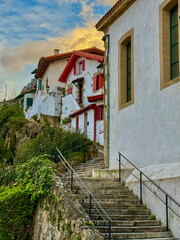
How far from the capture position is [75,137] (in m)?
19.8

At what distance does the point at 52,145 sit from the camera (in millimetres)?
16812

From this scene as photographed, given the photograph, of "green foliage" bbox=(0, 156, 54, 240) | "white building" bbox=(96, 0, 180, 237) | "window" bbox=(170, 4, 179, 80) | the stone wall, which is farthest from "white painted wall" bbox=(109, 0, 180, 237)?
"green foliage" bbox=(0, 156, 54, 240)

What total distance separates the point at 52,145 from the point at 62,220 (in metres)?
7.44

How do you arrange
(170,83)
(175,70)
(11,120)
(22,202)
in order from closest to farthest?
(170,83)
(175,70)
(22,202)
(11,120)

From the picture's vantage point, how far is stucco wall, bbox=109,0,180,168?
10203 millimetres

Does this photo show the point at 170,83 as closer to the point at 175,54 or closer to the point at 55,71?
the point at 175,54

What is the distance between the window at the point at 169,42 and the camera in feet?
35.3

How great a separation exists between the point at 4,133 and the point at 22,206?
20719mm

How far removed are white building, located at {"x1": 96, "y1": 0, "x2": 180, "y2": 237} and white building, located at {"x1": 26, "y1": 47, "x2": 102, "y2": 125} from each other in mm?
19843

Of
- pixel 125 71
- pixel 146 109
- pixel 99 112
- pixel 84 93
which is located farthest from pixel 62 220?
pixel 84 93

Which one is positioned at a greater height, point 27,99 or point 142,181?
→ point 27,99

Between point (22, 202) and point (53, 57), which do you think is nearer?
point (22, 202)

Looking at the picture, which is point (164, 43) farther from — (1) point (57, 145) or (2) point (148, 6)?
(1) point (57, 145)

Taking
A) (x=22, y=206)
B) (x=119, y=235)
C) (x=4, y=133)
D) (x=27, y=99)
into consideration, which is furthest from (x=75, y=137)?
(x=27, y=99)
